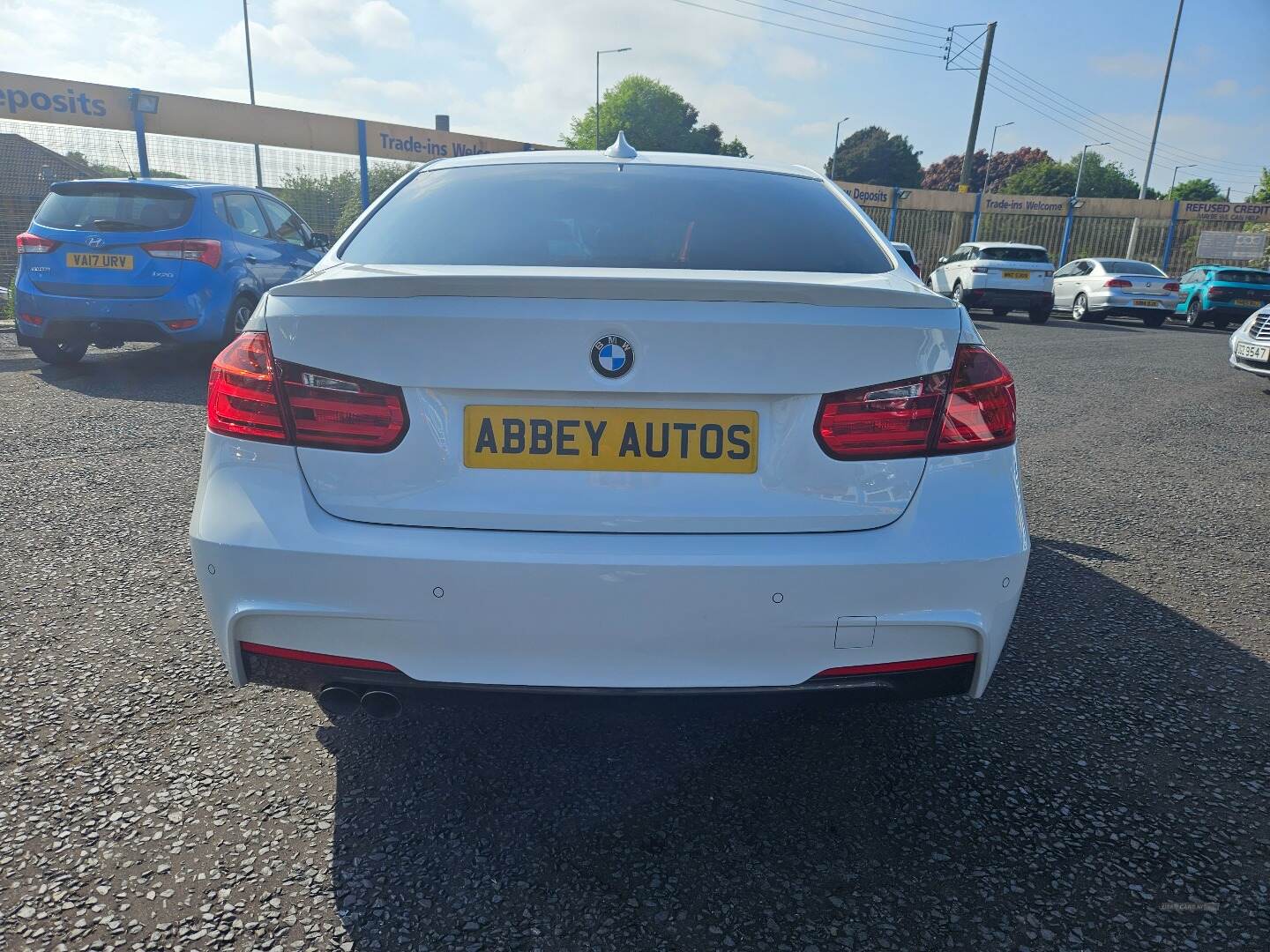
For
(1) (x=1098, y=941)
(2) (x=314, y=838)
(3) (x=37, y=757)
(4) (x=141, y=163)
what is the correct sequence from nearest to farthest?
(1) (x=1098, y=941)
(2) (x=314, y=838)
(3) (x=37, y=757)
(4) (x=141, y=163)

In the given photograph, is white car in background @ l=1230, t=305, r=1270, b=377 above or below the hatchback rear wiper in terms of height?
below

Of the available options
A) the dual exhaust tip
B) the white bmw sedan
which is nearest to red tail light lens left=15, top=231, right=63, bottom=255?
the white bmw sedan

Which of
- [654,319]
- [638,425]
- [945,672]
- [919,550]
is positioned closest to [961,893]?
[945,672]

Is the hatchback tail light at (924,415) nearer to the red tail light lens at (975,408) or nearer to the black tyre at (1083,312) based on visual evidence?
the red tail light lens at (975,408)

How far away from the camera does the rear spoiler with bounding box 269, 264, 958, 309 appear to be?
180 centimetres

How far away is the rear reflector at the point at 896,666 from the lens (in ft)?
6.10

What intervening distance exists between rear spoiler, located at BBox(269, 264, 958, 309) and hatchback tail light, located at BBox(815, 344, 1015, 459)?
0.54 ft

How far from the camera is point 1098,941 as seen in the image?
174 cm

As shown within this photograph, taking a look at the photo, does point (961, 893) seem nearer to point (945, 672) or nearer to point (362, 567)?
point (945, 672)

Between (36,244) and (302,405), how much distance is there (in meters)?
7.27

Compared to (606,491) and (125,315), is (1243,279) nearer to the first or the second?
(125,315)

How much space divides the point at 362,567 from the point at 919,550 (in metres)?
1.12

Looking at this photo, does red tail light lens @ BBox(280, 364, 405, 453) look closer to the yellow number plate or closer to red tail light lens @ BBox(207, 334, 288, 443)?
red tail light lens @ BBox(207, 334, 288, 443)

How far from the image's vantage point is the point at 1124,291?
18.4 metres
